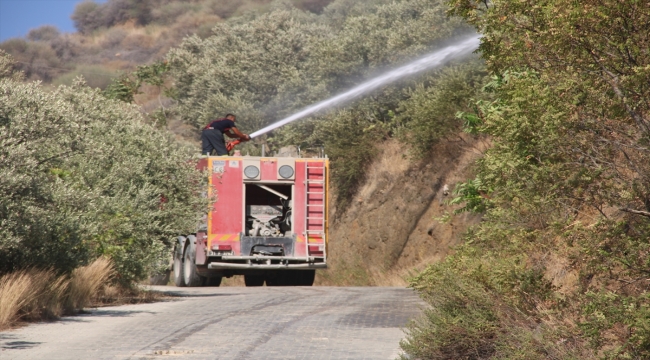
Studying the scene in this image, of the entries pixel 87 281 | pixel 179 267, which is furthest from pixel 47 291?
pixel 179 267

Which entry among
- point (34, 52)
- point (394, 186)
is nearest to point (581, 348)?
point (394, 186)

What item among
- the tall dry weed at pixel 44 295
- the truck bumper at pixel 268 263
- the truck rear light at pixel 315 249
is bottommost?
the tall dry weed at pixel 44 295

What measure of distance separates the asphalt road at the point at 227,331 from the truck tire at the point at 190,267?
5724 millimetres

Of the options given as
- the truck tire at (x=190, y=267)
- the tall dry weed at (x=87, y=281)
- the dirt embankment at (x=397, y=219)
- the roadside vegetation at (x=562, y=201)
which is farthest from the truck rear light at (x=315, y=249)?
the roadside vegetation at (x=562, y=201)

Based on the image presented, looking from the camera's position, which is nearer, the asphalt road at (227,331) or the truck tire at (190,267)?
the asphalt road at (227,331)

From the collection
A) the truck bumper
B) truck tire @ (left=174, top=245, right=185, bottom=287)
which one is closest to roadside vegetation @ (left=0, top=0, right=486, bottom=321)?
the truck bumper

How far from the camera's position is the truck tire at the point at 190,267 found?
76.6 feet

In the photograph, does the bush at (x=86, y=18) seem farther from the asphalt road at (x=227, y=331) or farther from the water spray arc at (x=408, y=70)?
the asphalt road at (x=227, y=331)

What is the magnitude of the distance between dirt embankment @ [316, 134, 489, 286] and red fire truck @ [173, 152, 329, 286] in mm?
4891

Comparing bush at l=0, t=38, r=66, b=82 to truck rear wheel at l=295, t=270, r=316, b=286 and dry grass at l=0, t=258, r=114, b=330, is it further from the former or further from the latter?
dry grass at l=0, t=258, r=114, b=330

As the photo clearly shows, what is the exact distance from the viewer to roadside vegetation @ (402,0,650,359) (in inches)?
282

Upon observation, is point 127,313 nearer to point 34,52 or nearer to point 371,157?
point 371,157

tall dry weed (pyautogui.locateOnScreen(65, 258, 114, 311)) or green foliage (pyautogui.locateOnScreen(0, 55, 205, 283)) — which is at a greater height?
green foliage (pyautogui.locateOnScreen(0, 55, 205, 283))

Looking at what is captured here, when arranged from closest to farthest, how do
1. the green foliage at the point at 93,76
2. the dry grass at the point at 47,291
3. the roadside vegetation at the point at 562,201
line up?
the roadside vegetation at the point at 562,201, the dry grass at the point at 47,291, the green foliage at the point at 93,76
